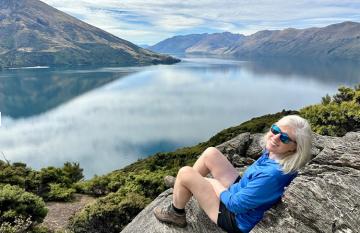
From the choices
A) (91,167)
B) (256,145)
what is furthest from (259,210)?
(91,167)

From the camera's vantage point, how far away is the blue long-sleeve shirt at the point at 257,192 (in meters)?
5.45

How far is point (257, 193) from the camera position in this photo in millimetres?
5473

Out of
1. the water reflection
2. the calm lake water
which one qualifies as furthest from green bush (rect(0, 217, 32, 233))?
the water reflection

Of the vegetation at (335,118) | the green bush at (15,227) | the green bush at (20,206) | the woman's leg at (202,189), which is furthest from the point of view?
the vegetation at (335,118)

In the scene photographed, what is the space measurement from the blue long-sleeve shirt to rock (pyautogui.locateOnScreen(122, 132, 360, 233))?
46cm

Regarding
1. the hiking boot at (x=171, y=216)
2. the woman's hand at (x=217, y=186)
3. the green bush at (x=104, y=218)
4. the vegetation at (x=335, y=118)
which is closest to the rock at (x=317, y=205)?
the hiking boot at (x=171, y=216)

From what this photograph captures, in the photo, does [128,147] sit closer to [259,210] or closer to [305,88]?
[259,210]

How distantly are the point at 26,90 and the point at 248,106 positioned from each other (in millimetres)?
74983

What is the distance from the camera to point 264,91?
374 feet

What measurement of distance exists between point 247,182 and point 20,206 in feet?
26.2

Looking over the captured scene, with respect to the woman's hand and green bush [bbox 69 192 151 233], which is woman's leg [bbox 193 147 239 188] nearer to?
the woman's hand

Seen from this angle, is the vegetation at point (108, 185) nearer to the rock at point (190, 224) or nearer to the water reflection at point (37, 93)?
the rock at point (190, 224)

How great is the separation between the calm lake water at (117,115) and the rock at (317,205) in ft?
123

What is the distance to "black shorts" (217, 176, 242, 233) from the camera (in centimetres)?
598
